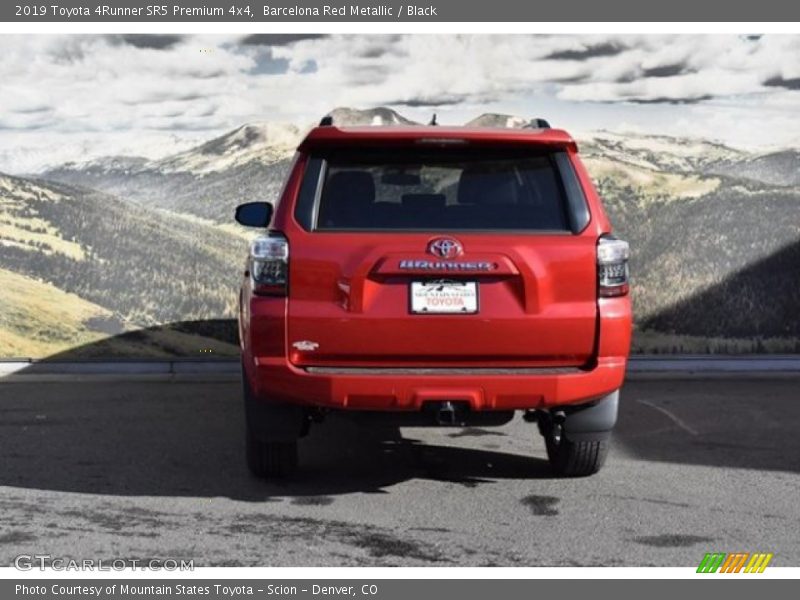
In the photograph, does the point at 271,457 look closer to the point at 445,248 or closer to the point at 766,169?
the point at 445,248

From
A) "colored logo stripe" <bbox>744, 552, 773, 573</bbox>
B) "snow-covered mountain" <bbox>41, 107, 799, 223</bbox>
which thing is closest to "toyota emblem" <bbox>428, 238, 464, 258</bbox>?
"colored logo stripe" <bbox>744, 552, 773, 573</bbox>

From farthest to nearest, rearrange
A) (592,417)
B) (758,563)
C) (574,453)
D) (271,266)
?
(574,453), (592,417), (271,266), (758,563)

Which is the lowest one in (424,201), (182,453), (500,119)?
(182,453)

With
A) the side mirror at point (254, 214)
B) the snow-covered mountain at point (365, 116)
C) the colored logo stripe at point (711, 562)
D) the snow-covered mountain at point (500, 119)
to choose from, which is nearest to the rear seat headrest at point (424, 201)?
the side mirror at point (254, 214)

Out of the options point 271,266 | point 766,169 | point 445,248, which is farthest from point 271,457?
point 766,169

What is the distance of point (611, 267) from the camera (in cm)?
637

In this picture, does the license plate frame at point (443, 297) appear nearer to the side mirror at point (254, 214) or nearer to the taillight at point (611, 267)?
the taillight at point (611, 267)

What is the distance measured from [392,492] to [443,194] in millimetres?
1640

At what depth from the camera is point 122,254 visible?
10.8m

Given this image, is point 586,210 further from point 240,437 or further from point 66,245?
point 66,245

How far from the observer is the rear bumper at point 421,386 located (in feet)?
20.4

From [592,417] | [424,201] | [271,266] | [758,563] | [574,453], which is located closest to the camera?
[758,563]

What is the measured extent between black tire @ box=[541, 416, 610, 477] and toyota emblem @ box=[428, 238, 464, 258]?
4.43 feet

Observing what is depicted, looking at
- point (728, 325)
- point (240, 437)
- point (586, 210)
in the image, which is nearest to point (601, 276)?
point (586, 210)
